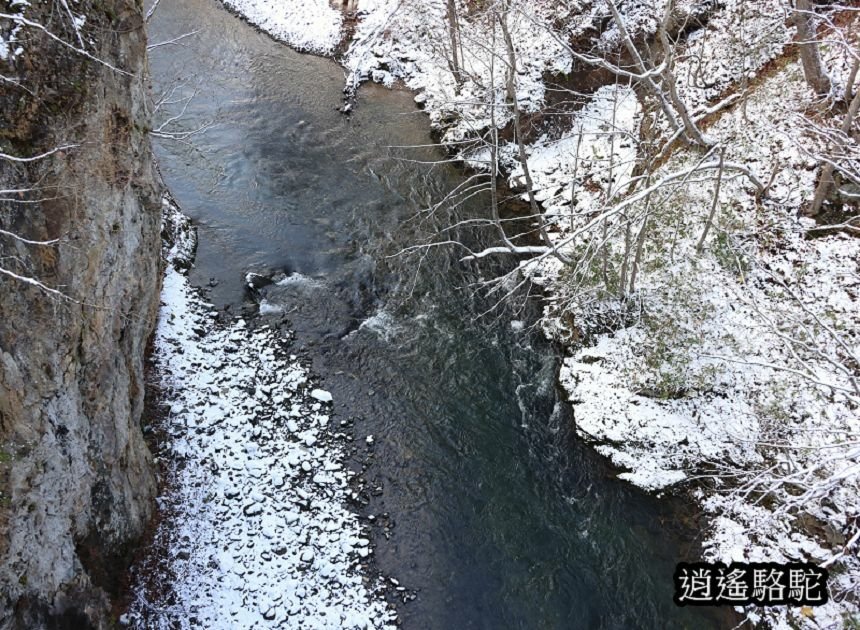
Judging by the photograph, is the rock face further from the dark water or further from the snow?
the snow

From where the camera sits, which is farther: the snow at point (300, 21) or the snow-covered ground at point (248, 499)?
the snow at point (300, 21)

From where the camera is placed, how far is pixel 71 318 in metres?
6.38

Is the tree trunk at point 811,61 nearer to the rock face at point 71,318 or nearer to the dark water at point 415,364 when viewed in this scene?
the dark water at point 415,364

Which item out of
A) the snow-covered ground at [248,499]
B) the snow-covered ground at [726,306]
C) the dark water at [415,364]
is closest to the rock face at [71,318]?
the snow-covered ground at [248,499]

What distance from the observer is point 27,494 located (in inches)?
225

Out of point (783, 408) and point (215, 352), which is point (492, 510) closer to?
point (783, 408)

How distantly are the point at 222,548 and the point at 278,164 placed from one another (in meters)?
10.1

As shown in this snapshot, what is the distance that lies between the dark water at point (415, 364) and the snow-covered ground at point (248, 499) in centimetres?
55

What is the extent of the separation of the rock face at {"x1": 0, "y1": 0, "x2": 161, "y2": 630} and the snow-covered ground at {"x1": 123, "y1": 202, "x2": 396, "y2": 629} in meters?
0.68

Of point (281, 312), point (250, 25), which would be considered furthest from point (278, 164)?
point (250, 25)

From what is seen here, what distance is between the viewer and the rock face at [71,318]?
5656 millimetres

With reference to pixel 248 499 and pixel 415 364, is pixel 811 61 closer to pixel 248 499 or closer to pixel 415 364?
pixel 415 364

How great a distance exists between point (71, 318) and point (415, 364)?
5956 mm

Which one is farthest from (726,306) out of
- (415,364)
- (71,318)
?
(71,318)
